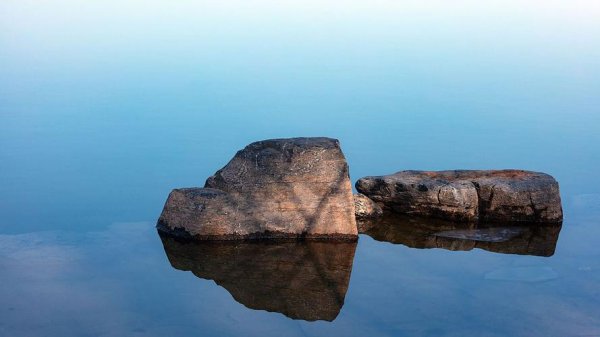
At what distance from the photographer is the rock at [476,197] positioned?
1330cm

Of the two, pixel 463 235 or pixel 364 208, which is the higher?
pixel 364 208

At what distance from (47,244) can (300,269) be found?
10.00ft

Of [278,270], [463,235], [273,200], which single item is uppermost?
[273,200]

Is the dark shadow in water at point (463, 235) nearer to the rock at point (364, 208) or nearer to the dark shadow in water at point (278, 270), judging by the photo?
the rock at point (364, 208)

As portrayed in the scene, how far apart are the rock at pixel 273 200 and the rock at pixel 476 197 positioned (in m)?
1.15

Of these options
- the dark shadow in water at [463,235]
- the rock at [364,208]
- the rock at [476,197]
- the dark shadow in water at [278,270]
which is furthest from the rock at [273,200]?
the rock at [476,197]

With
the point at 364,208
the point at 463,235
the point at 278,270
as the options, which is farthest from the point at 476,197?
the point at 278,270

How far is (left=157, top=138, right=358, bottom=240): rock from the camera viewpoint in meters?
12.3

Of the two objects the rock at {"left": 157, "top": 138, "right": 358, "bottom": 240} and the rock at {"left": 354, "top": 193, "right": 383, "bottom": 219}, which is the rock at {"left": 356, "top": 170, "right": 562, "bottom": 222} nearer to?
the rock at {"left": 354, "top": 193, "right": 383, "bottom": 219}

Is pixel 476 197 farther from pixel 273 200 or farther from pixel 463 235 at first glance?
pixel 273 200

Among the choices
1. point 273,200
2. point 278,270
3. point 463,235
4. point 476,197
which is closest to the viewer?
point 278,270

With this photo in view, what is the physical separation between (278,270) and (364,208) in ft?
7.34

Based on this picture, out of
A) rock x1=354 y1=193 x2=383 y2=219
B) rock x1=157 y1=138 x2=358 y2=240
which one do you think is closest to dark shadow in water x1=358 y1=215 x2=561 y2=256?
rock x1=354 y1=193 x2=383 y2=219

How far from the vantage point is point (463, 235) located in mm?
12938
